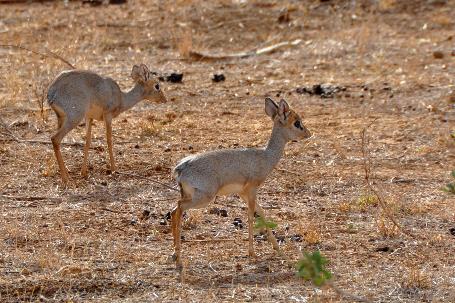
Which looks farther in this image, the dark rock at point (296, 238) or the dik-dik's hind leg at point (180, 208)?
the dark rock at point (296, 238)

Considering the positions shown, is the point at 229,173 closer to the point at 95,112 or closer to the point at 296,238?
the point at 296,238

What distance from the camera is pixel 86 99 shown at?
9594 millimetres

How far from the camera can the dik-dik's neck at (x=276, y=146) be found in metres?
8.02

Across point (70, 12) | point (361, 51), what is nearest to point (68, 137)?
point (361, 51)

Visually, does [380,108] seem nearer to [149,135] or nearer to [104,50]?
[149,135]

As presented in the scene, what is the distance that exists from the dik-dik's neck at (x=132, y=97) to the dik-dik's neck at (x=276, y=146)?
93.9 inches

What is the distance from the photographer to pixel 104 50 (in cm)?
1474

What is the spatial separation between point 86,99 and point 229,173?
250 centimetres

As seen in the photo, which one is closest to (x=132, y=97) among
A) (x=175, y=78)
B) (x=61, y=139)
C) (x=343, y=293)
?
(x=61, y=139)

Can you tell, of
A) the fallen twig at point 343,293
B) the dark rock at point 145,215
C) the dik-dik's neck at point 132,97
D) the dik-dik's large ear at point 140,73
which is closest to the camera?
the fallen twig at point 343,293

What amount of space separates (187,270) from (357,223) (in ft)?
5.65

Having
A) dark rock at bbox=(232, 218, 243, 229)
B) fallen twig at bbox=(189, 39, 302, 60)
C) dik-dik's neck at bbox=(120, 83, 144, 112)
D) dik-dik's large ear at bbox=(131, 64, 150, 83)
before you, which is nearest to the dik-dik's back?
dik-dik's neck at bbox=(120, 83, 144, 112)

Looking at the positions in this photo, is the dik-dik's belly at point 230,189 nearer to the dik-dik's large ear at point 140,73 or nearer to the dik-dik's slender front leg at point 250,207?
the dik-dik's slender front leg at point 250,207

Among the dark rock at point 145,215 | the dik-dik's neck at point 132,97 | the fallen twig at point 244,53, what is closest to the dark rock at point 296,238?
the dark rock at point 145,215
